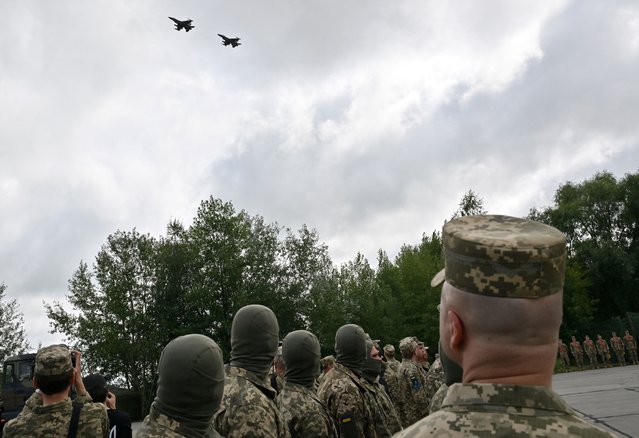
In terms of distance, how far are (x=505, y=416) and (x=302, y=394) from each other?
151 inches

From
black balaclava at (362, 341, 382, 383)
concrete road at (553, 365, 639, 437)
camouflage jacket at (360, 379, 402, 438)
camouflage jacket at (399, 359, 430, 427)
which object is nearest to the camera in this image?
camouflage jacket at (360, 379, 402, 438)

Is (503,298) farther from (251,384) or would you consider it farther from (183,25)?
(183,25)

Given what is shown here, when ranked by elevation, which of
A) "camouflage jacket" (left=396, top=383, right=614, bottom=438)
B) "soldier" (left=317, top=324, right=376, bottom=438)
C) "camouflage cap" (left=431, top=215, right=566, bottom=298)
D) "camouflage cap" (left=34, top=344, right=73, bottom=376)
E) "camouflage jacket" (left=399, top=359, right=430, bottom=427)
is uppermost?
"camouflage cap" (left=431, top=215, right=566, bottom=298)

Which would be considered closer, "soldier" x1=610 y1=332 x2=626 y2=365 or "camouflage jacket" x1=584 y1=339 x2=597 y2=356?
"camouflage jacket" x1=584 y1=339 x2=597 y2=356

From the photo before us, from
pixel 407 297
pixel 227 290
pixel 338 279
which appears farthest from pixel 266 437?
pixel 338 279

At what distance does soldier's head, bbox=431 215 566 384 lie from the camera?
1.88m

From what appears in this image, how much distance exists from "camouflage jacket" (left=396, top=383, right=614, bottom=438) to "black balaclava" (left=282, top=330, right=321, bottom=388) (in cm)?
399

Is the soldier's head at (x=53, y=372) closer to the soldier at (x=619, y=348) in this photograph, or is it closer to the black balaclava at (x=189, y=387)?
the black balaclava at (x=189, y=387)

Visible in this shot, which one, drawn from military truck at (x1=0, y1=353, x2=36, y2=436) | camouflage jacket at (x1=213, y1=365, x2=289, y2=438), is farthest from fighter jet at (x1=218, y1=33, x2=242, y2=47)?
camouflage jacket at (x1=213, y1=365, x2=289, y2=438)

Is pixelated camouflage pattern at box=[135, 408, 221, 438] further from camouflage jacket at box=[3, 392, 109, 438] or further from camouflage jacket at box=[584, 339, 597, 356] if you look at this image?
camouflage jacket at box=[584, 339, 597, 356]

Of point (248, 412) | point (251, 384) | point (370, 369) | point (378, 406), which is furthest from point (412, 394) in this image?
point (248, 412)

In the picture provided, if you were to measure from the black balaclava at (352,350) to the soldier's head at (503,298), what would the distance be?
17.9 ft

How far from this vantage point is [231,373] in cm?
463

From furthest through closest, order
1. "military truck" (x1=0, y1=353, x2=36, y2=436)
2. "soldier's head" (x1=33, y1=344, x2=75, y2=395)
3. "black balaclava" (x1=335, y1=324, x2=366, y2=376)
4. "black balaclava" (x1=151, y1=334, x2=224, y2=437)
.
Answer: "military truck" (x1=0, y1=353, x2=36, y2=436) < "black balaclava" (x1=335, y1=324, x2=366, y2=376) < "soldier's head" (x1=33, y1=344, x2=75, y2=395) < "black balaclava" (x1=151, y1=334, x2=224, y2=437)
